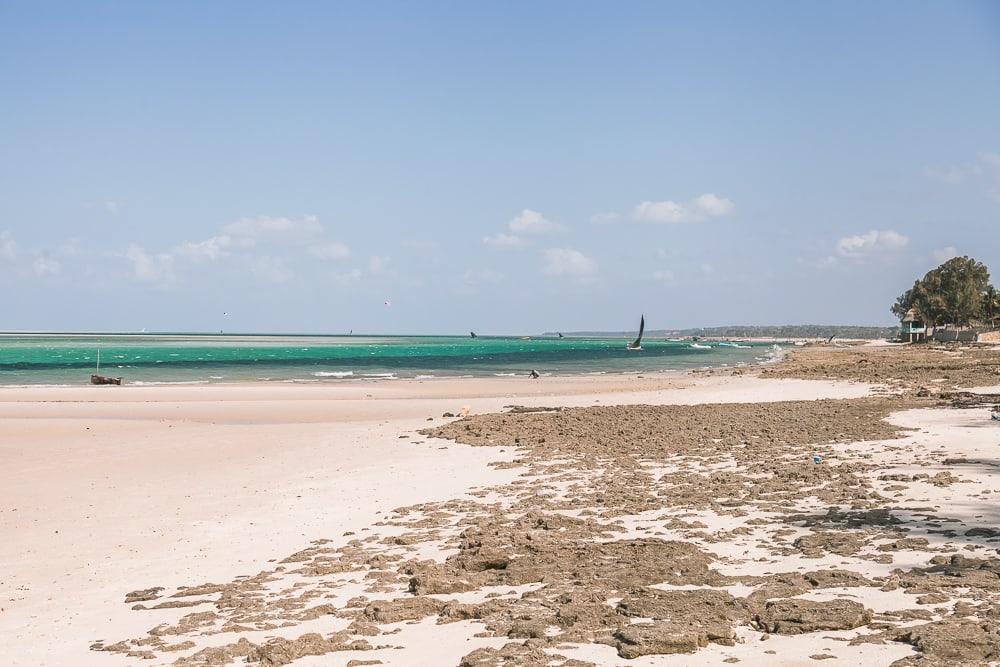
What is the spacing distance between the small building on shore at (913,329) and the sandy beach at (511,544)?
98.1m

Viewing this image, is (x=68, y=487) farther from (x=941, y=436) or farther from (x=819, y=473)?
(x=941, y=436)

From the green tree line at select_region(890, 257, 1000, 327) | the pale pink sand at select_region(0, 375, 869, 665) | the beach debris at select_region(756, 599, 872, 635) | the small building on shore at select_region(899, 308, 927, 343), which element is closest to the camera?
the beach debris at select_region(756, 599, 872, 635)

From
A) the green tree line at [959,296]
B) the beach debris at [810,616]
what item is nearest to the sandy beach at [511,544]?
the beach debris at [810,616]

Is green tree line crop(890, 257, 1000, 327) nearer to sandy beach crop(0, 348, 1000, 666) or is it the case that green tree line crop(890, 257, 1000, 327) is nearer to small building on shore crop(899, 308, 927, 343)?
small building on shore crop(899, 308, 927, 343)

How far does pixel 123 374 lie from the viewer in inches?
2367

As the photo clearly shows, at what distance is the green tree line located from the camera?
92.5m

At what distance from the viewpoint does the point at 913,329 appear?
386 ft

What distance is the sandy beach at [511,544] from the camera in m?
6.36

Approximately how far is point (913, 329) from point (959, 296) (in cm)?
2747

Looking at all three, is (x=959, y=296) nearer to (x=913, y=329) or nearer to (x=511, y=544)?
(x=913, y=329)

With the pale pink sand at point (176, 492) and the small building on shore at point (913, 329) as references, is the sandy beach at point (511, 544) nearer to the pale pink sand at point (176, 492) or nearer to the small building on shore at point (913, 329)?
the pale pink sand at point (176, 492)

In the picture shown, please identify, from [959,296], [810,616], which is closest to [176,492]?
[810,616]

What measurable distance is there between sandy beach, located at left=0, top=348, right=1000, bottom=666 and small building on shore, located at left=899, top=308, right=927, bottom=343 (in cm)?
9808

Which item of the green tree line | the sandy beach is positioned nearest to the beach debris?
the sandy beach
